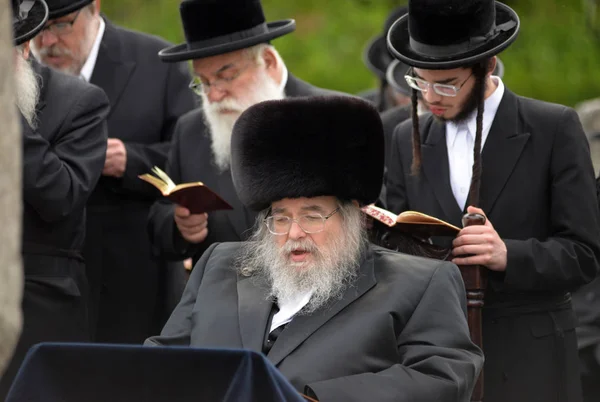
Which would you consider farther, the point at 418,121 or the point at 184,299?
the point at 418,121

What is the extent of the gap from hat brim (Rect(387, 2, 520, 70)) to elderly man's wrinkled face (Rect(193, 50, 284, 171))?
1.16 meters

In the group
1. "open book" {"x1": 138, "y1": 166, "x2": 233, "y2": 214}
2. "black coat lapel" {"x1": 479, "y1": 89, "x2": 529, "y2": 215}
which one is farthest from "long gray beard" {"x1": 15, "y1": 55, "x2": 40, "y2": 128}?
"black coat lapel" {"x1": 479, "y1": 89, "x2": 529, "y2": 215}

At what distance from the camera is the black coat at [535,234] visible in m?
5.35

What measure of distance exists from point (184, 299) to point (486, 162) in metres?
1.41

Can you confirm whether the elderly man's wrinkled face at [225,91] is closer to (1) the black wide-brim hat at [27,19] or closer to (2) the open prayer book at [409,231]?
(1) the black wide-brim hat at [27,19]

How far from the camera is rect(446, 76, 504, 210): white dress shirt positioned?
554cm

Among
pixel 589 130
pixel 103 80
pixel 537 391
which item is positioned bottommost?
pixel 589 130

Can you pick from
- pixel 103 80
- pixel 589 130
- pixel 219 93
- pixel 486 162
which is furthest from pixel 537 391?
pixel 589 130

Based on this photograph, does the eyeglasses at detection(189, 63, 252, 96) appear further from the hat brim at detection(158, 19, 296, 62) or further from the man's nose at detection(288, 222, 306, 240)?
the man's nose at detection(288, 222, 306, 240)

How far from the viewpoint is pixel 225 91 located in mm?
6664

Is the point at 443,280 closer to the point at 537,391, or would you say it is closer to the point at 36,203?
the point at 537,391

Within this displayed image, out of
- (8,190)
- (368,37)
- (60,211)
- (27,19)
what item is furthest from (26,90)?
(368,37)

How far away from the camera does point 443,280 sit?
15.5ft

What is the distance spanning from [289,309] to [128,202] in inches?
92.9
